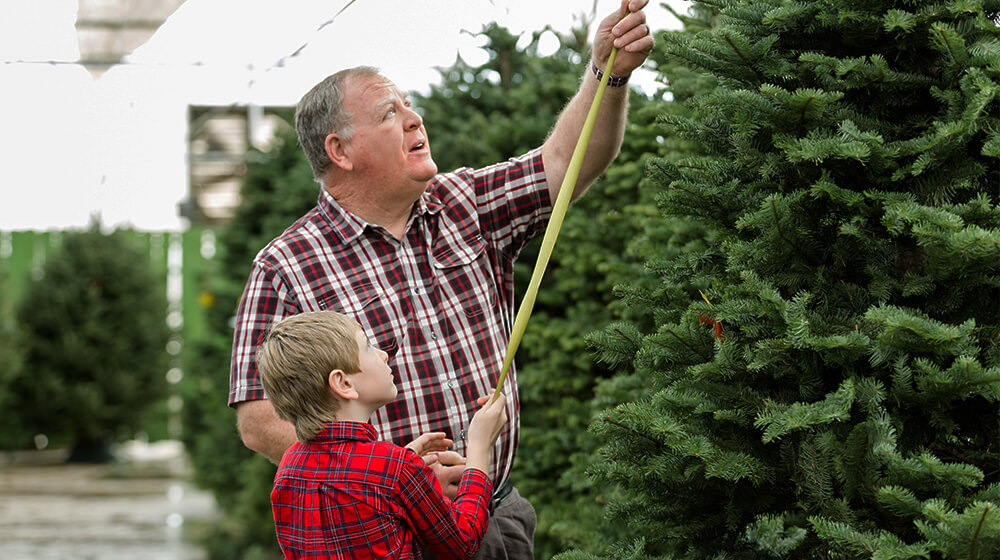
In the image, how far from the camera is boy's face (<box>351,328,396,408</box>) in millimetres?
2027

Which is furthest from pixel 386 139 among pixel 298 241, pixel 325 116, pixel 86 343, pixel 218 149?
pixel 218 149

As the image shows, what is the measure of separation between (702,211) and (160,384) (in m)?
13.1

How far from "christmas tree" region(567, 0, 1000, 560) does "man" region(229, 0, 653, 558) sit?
51cm

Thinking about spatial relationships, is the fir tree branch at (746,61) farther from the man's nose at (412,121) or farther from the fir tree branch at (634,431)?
the man's nose at (412,121)

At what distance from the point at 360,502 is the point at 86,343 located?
41.1 feet

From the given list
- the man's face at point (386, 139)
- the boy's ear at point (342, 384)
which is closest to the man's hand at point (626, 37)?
the man's face at point (386, 139)

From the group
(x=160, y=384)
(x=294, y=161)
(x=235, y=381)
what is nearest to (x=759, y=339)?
(x=235, y=381)

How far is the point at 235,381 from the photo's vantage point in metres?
2.46

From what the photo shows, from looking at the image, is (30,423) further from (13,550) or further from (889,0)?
(889,0)

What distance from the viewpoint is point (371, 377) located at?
2039 millimetres

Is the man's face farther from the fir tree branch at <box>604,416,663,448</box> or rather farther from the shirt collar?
the fir tree branch at <box>604,416,663,448</box>

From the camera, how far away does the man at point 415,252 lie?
2410 mm

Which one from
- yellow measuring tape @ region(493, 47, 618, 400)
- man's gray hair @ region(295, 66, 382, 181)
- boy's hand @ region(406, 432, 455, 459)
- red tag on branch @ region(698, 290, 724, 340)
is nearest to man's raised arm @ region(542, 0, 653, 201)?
yellow measuring tape @ region(493, 47, 618, 400)

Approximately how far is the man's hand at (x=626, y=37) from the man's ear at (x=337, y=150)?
72 centimetres
